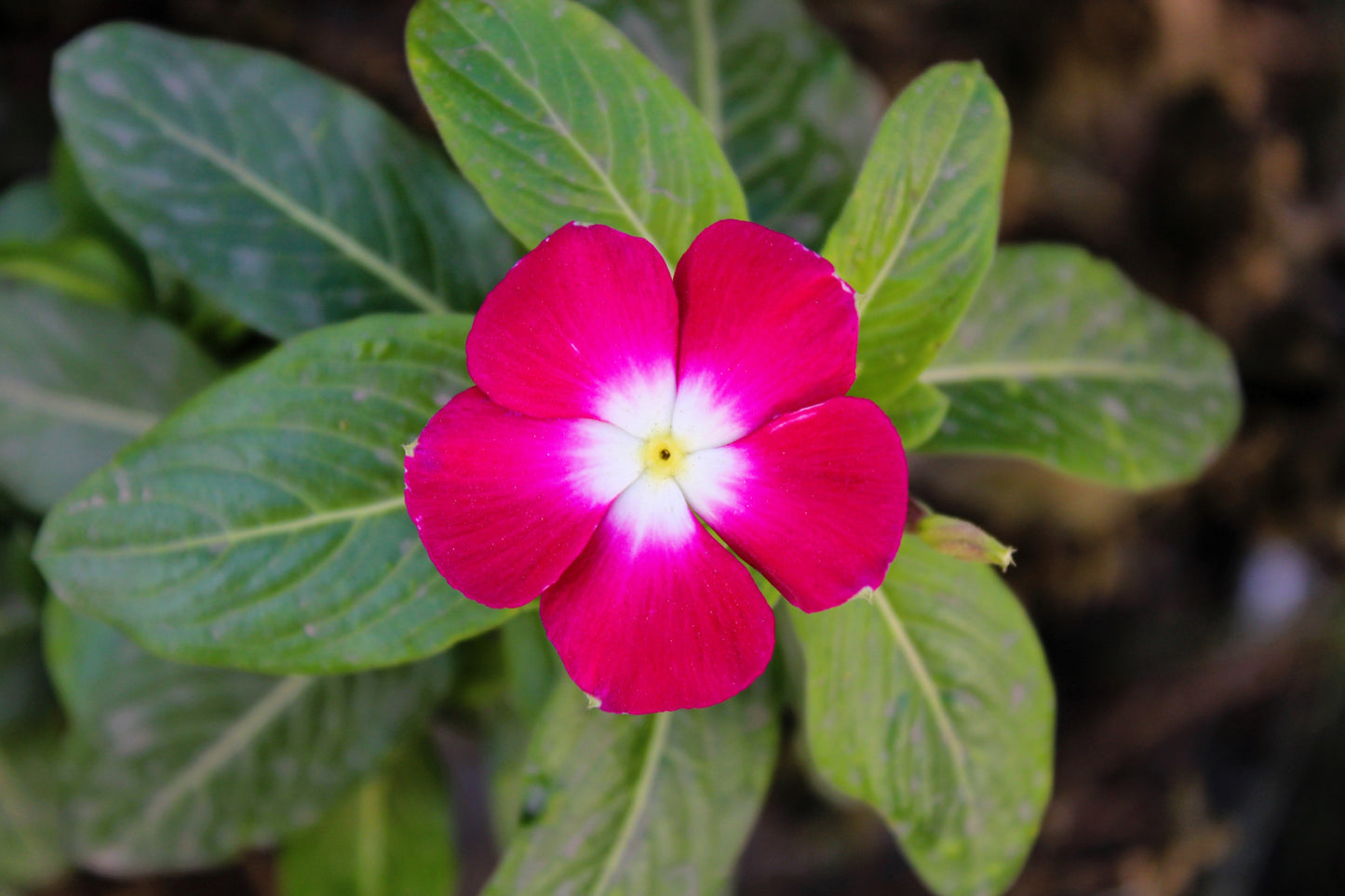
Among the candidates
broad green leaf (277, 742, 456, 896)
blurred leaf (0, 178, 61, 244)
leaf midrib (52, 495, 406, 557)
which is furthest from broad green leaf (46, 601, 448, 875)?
blurred leaf (0, 178, 61, 244)

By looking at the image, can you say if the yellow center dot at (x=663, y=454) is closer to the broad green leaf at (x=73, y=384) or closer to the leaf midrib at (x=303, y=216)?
the leaf midrib at (x=303, y=216)

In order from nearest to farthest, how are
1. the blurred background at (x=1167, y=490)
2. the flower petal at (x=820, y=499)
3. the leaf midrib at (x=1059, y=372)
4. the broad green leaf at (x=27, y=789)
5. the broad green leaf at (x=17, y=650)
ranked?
the flower petal at (x=820, y=499) → the leaf midrib at (x=1059, y=372) → the broad green leaf at (x=17, y=650) → the broad green leaf at (x=27, y=789) → the blurred background at (x=1167, y=490)

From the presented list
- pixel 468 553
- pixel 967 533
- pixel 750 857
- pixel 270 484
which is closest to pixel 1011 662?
pixel 967 533

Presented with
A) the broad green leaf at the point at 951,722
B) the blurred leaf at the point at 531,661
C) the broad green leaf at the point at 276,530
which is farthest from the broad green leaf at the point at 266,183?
the broad green leaf at the point at 951,722

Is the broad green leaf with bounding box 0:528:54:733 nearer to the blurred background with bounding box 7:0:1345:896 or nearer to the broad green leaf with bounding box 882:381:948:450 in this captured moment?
the blurred background with bounding box 7:0:1345:896

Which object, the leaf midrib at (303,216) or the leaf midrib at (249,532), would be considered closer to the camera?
the leaf midrib at (249,532)
